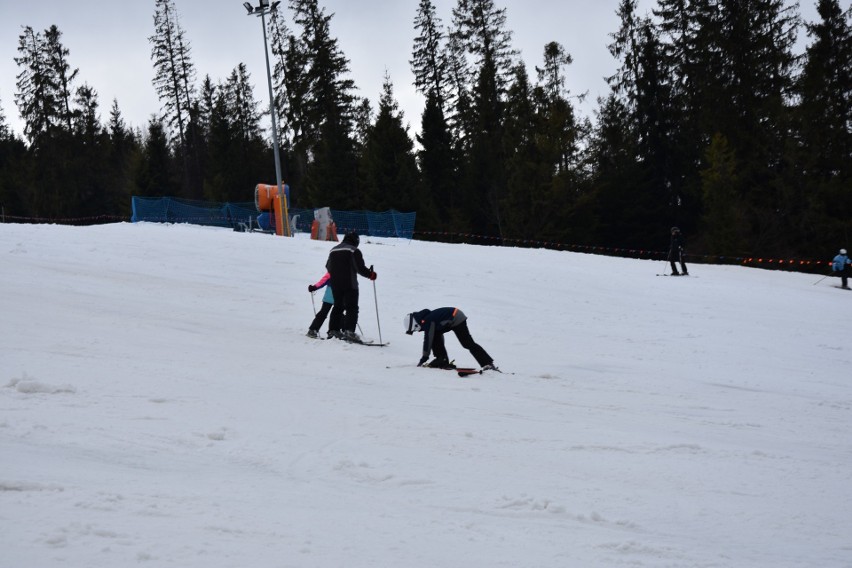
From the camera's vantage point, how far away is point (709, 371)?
11.5 meters

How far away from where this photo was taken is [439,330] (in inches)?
397

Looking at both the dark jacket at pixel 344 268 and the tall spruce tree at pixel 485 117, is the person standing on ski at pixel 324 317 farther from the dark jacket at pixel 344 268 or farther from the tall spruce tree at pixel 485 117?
the tall spruce tree at pixel 485 117

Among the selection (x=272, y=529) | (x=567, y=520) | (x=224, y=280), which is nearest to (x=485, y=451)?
(x=567, y=520)

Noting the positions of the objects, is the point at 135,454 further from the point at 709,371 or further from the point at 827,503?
the point at 709,371

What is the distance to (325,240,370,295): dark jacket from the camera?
11562 millimetres

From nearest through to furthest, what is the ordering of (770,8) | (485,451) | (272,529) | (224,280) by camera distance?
(272,529)
(485,451)
(224,280)
(770,8)

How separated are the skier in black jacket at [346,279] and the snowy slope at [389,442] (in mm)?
407

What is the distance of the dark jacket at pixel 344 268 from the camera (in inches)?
455

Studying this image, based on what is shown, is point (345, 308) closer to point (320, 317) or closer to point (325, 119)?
point (320, 317)

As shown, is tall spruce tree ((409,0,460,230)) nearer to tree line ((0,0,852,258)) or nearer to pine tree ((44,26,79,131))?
tree line ((0,0,852,258))

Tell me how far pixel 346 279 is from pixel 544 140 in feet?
109

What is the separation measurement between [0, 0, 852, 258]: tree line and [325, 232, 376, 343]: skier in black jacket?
87.4 feet

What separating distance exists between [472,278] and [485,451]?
13.6 metres

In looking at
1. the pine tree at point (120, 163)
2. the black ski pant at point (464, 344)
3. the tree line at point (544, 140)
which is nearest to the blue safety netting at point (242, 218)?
the tree line at point (544, 140)
